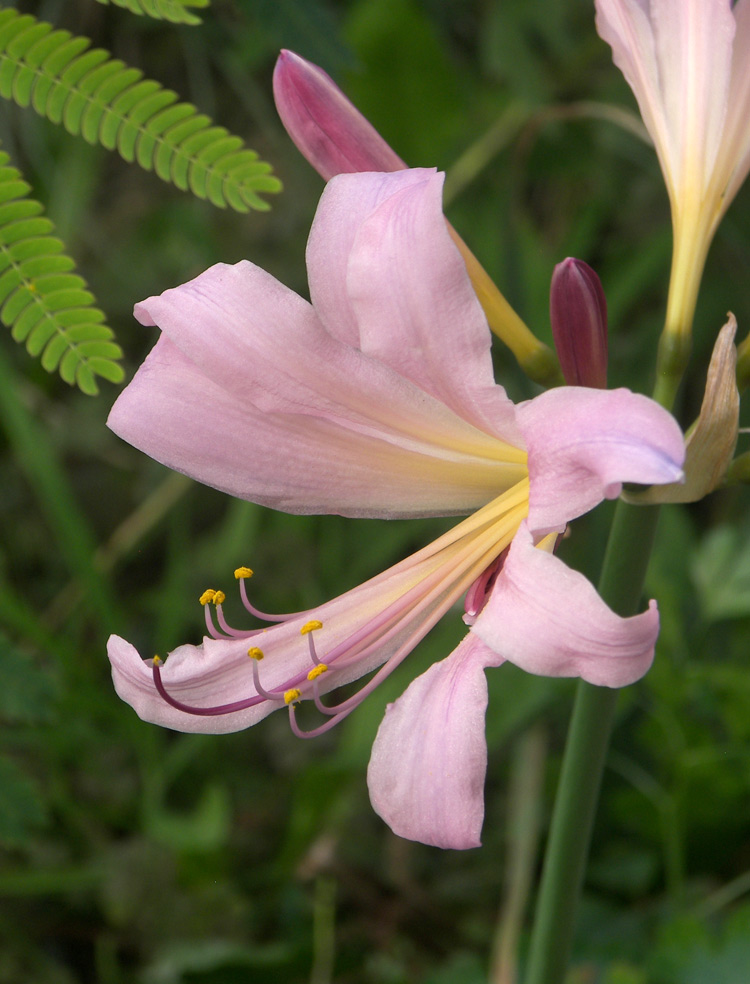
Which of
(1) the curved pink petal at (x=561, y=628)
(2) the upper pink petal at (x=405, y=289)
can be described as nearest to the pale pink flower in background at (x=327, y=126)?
(2) the upper pink petal at (x=405, y=289)

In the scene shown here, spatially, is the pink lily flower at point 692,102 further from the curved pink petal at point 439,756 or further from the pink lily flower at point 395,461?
the curved pink petal at point 439,756

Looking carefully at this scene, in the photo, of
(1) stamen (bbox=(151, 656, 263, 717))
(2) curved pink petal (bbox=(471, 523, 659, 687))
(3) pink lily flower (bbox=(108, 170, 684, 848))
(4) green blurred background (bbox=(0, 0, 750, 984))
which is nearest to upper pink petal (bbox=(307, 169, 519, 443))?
(3) pink lily flower (bbox=(108, 170, 684, 848))

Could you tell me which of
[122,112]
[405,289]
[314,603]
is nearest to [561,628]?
[405,289]

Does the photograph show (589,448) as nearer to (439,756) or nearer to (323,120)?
(439,756)

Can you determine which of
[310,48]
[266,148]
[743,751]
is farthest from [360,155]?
[266,148]

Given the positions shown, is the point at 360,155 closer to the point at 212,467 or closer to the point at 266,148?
the point at 212,467

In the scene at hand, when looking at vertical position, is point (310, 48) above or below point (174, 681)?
above
